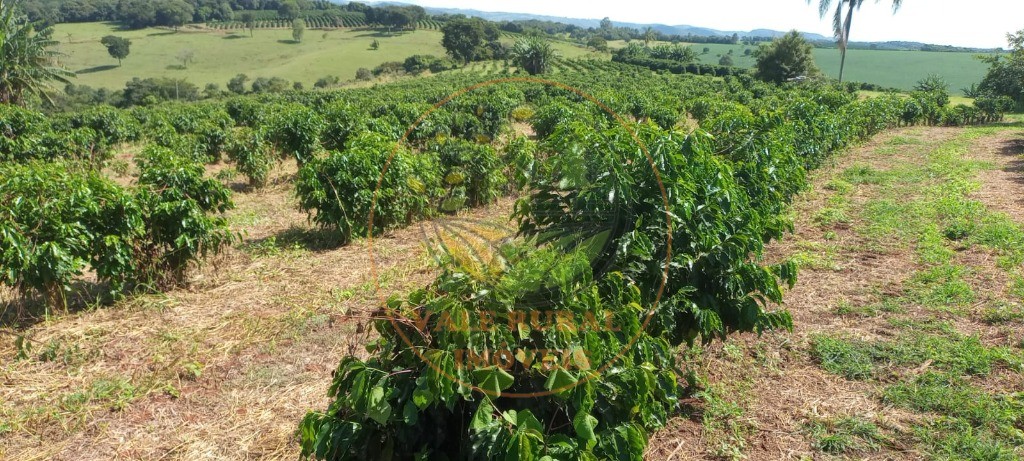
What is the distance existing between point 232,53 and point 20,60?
181ft

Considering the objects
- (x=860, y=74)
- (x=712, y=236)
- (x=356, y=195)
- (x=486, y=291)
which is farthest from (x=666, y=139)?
(x=860, y=74)

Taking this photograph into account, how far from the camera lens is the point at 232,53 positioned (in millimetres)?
81250

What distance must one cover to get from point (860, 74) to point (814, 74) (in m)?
22.8

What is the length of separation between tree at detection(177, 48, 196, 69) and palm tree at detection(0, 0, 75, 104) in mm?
43070

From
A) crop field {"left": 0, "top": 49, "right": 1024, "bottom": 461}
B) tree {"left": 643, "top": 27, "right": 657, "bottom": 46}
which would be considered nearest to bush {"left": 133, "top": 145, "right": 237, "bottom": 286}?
crop field {"left": 0, "top": 49, "right": 1024, "bottom": 461}

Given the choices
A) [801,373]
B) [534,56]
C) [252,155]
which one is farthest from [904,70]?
[801,373]

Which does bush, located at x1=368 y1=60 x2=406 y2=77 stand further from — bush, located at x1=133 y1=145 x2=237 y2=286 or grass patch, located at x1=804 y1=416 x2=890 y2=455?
grass patch, located at x1=804 y1=416 x2=890 y2=455

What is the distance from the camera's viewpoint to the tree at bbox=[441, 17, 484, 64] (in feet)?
237

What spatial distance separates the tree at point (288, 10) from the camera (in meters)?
115

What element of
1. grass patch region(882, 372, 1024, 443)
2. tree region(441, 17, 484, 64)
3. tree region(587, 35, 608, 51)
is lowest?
grass patch region(882, 372, 1024, 443)

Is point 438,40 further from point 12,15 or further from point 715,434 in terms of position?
point 715,434

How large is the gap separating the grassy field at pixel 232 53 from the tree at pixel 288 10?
55.9ft

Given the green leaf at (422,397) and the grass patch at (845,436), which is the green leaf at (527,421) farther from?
the grass patch at (845,436)

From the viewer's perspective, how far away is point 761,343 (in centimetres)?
511
